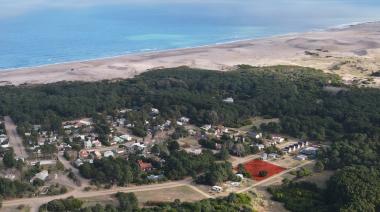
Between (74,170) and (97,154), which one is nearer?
(74,170)

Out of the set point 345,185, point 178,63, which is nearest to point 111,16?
point 178,63

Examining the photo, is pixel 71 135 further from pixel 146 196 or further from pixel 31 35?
pixel 31 35

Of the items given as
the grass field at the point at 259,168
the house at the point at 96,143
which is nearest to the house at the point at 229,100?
the grass field at the point at 259,168

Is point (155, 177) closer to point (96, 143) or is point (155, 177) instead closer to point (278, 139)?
point (96, 143)

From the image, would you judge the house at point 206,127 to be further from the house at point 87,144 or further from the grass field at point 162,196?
the grass field at point 162,196

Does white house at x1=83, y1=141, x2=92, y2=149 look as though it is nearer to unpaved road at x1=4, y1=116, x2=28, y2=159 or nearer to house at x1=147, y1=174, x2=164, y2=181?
unpaved road at x1=4, y1=116, x2=28, y2=159

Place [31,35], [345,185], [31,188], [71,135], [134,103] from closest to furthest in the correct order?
1. [345,185]
2. [31,188]
3. [71,135]
4. [134,103]
5. [31,35]

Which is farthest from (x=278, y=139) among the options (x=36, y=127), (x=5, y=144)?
(x=5, y=144)
